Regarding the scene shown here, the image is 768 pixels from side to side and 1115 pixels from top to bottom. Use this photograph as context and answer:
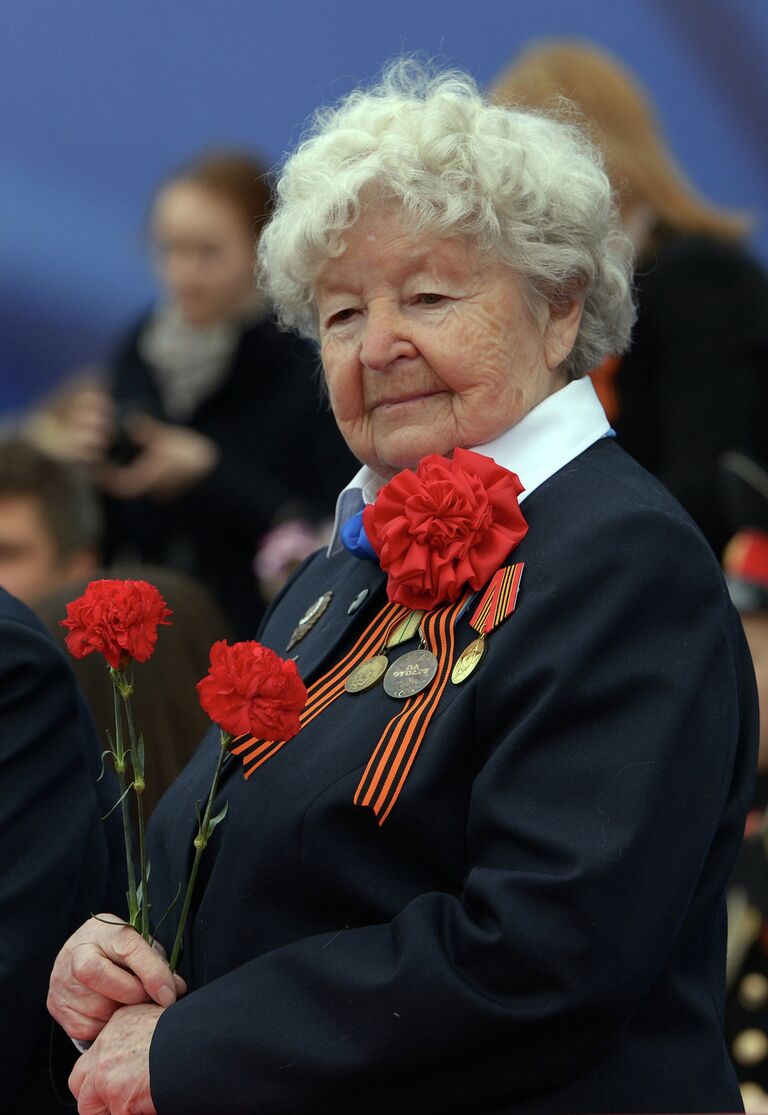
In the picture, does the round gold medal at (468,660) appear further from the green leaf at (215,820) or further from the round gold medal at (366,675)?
the green leaf at (215,820)

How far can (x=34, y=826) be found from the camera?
2303 millimetres

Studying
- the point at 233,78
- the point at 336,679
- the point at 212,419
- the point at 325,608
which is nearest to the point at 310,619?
the point at 325,608

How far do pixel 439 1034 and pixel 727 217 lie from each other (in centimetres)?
264

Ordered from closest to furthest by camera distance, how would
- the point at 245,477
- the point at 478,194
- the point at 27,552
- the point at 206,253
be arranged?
the point at 478,194, the point at 27,552, the point at 245,477, the point at 206,253

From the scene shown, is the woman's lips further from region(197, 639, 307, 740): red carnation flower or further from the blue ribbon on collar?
region(197, 639, 307, 740): red carnation flower

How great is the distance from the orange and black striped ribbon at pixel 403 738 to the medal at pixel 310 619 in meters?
0.41

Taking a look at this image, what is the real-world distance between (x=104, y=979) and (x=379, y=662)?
1.65 feet

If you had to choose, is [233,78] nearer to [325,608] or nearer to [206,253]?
[206,253]

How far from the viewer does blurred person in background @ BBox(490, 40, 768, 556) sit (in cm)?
370

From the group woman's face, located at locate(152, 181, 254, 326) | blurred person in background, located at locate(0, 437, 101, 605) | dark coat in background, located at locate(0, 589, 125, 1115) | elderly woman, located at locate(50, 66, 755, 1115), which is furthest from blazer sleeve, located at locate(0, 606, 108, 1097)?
woman's face, located at locate(152, 181, 254, 326)

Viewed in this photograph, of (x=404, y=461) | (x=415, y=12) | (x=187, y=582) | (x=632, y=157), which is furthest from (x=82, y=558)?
(x=415, y=12)

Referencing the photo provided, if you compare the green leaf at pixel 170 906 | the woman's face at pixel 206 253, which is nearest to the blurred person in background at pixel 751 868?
the green leaf at pixel 170 906

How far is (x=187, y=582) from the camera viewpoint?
343 cm

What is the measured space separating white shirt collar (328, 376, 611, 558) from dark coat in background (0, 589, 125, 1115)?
2.26 ft
